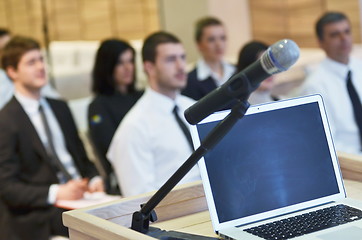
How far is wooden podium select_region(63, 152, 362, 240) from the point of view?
1.61 metres

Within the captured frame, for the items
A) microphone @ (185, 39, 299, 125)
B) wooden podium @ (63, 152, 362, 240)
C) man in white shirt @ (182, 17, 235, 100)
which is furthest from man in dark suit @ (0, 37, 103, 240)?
microphone @ (185, 39, 299, 125)

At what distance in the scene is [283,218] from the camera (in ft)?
5.49

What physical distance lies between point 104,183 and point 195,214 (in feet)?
5.83

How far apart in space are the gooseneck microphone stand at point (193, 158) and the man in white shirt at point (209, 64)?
Answer: 277 centimetres

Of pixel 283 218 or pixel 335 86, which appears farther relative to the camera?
pixel 335 86

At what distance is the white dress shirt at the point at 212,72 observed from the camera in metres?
4.53

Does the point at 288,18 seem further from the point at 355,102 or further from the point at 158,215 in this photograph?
the point at 158,215

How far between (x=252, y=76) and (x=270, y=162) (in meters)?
0.49

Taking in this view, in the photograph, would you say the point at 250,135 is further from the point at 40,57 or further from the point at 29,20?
the point at 29,20

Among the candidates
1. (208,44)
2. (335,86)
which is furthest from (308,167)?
(208,44)

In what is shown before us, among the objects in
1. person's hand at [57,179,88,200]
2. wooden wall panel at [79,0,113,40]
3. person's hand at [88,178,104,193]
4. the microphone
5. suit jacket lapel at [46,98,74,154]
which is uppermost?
wooden wall panel at [79,0,113,40]

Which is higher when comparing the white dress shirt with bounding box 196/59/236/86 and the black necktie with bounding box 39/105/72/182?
the white dress shirt with bounding box 196/59/236/86

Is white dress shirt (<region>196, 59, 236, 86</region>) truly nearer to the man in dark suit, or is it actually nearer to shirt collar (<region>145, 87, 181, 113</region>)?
the man in dark suit

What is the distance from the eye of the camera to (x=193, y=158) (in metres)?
1.42
